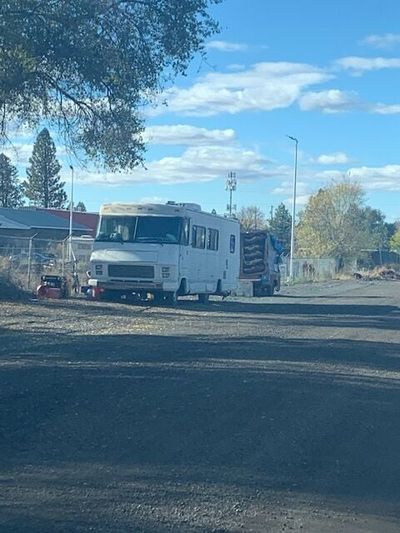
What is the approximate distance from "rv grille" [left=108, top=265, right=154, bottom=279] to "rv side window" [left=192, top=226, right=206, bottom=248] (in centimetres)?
246

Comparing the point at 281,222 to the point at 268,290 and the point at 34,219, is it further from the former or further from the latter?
the point at 268,290

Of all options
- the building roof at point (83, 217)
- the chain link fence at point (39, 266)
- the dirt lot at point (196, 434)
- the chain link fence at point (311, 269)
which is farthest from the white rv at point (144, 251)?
the building roof at point (83, 217)

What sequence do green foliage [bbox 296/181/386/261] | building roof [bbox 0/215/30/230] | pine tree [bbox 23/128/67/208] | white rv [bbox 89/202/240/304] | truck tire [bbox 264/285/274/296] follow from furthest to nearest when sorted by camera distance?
pine tree [bbox 23/128/67/208], green foliage [bbox 296/181/386/261], building roof [bbox 0/215/30/230], truck tire [bbox 264/285/274/296], white rv [bbox 89/202/240/304]

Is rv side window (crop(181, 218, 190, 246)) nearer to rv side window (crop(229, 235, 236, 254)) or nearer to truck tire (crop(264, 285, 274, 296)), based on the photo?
rv side window (crop(229, 235, 236, 254))

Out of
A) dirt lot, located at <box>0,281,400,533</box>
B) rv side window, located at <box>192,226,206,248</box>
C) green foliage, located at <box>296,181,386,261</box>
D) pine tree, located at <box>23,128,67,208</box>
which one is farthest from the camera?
pine tree, located at <box>23,128,67,208</box>

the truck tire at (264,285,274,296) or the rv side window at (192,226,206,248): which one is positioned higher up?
the rv side window at (192,226,206,248)

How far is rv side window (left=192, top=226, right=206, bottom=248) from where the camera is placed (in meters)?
31.5

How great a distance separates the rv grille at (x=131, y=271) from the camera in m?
29.4

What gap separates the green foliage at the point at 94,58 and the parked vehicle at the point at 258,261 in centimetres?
1922

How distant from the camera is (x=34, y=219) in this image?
78500mm

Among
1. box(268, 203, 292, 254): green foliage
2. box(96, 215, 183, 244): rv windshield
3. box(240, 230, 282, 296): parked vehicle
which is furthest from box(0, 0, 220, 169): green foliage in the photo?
box(268, 203, 292, 254): green foliage

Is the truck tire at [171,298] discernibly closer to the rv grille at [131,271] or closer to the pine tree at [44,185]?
the rv grille at [131,271]

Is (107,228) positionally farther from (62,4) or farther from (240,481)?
(240,481)

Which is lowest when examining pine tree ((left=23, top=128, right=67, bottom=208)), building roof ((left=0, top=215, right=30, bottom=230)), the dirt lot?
the dirt lot
